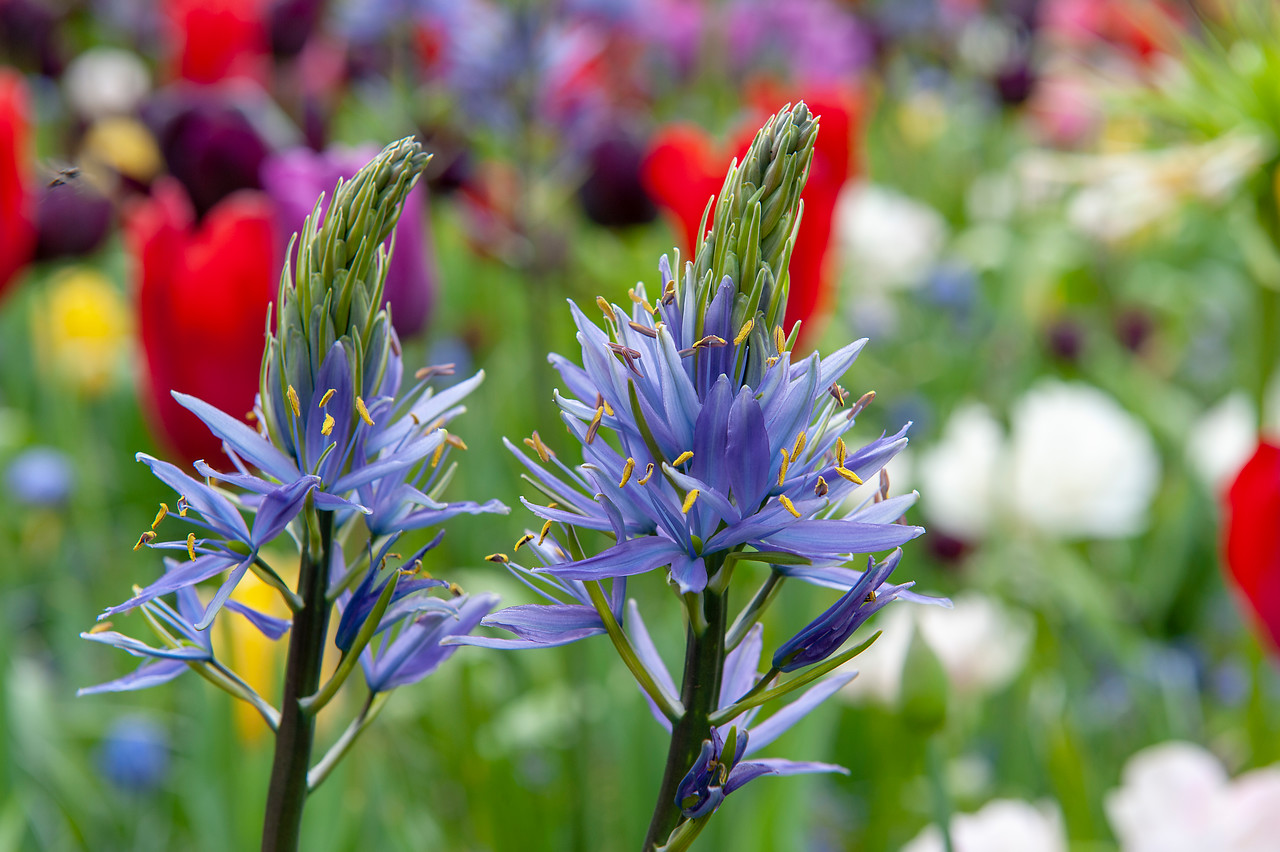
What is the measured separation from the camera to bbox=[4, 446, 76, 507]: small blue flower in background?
1.69 meters

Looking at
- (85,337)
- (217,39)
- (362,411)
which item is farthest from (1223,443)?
(217,39)

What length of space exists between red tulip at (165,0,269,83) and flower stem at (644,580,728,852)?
2.43 m

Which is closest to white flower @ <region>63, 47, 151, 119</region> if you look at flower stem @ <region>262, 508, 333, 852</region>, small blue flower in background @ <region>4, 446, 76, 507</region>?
small blue flower in background @ <region>4, 446, 76, 507</region>

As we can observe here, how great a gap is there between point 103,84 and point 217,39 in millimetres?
1675

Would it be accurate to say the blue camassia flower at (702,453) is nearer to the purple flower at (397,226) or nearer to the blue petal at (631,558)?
the blue petal at (631,558)

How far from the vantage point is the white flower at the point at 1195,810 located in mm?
780

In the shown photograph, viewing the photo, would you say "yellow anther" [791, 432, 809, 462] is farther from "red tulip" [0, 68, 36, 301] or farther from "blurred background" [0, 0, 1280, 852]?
"red tulip" [0, 68, 36, 301]

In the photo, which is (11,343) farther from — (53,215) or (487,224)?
(487,224)

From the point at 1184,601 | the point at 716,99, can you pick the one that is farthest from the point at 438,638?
the point at 716,99

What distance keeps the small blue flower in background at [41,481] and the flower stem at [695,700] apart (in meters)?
1.61

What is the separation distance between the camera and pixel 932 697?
0.73m

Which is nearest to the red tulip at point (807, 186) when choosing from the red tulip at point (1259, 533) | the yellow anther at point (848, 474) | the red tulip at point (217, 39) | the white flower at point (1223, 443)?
the red tulip at point (1259, 533)

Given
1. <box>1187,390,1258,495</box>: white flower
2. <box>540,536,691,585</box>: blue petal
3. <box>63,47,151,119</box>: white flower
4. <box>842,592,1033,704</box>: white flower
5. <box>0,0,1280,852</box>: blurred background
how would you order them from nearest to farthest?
<box>540,536,691,585</box>: blue petal → <box>0,0,1280,852</box>: blurred background → <box>842,592,1033,704</box>: white flower → <box>1187,390,1258,495</box>: white flower → <box>63,47,151,119</box>: white flower

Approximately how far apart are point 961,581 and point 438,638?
1586 millimetres
